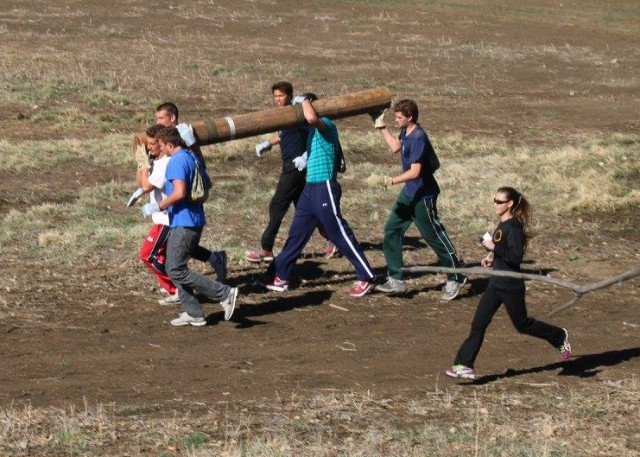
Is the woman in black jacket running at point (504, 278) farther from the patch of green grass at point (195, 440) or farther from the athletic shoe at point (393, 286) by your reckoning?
the athletic shoe at point (393, 286)

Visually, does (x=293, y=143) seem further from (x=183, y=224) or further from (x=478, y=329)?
(x=478, y=329)

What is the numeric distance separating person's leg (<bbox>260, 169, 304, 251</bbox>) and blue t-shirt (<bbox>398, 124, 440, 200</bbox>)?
4.43 ft

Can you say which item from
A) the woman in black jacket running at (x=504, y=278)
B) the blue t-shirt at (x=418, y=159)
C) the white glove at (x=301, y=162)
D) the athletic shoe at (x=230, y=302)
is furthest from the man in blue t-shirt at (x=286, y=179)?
the woman in black jacket running at (x=504, y=278)

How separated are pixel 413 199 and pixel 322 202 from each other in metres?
0.79

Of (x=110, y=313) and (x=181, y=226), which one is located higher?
(x=181, y=226)

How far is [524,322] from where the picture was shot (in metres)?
8.77

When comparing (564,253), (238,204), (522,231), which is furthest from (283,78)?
(522,231)

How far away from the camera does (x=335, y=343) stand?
9734 mm

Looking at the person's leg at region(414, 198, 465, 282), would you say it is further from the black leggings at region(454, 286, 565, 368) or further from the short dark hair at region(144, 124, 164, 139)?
the short dark hair at region(144, 124, 164, 139)

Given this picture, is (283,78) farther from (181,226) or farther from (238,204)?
(181,226)

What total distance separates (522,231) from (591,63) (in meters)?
22.7

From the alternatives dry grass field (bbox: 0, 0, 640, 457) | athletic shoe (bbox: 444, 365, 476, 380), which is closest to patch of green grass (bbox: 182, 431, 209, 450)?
dry grass field (bbox: 0, 0, 640, 457)

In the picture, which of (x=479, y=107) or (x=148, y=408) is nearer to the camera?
(x=148, y=408)

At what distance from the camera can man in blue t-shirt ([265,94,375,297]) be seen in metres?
10.7
